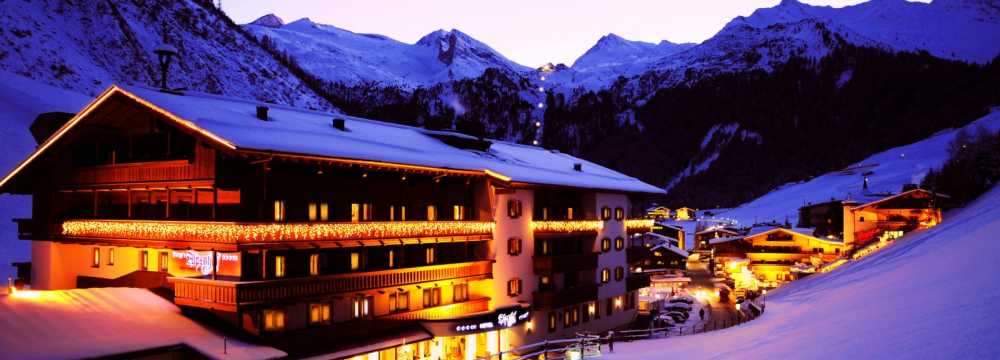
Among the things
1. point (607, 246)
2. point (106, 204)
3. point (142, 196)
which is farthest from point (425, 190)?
point (607, 246)

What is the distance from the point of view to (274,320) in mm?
26469

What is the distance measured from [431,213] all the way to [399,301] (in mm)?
5110

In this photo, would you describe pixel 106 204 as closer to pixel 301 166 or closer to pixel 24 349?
pixel 301 166

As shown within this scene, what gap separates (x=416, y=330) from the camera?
3266 centimetres

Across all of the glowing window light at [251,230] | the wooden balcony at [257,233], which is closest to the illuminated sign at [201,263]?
the wooden balcony at [257,233]

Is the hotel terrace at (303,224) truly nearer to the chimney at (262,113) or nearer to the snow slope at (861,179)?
the chimney at (262,113)

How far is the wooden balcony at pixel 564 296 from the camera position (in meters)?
41.1

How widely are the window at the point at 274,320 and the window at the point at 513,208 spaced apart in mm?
16219

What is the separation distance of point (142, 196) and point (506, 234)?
1884 cm

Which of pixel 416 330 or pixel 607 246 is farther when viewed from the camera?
pixel 607 246

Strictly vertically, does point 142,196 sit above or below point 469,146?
below

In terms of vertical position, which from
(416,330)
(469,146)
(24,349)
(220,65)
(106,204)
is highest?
(220,65)

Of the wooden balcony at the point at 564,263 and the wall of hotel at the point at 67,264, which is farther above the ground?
the wall of hotel at the point at 67,264

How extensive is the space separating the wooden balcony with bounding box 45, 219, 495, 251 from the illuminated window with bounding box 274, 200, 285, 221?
1.19 metres
